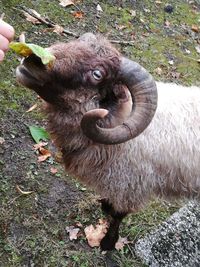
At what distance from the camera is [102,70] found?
3744 mm

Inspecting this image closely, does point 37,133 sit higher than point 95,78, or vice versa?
point 95,78

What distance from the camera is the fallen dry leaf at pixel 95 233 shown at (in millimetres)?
4867

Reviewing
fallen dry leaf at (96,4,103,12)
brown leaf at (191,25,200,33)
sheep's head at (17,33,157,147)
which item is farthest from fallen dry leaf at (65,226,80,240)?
brown leaf at (191,25,200,33)

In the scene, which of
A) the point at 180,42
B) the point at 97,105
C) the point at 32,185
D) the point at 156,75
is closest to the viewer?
the point at 97,105

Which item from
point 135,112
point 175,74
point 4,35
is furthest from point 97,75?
point 175,74

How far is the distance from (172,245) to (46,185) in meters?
1.56

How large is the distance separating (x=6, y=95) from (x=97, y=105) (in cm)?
221

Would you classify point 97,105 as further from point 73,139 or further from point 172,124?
point 172,124

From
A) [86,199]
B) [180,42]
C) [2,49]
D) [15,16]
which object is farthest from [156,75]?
[2,49]

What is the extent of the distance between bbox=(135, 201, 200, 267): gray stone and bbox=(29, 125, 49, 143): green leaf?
5.64 feet

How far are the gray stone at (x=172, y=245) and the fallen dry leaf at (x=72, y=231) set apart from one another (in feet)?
2.25

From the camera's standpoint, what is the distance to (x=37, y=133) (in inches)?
218

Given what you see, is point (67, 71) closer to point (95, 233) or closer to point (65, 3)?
point (95, 233)

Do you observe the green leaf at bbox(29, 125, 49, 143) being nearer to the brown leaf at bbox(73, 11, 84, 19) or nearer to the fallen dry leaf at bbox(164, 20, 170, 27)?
the brown leaf at bbox(73, 11, 84, 19)
